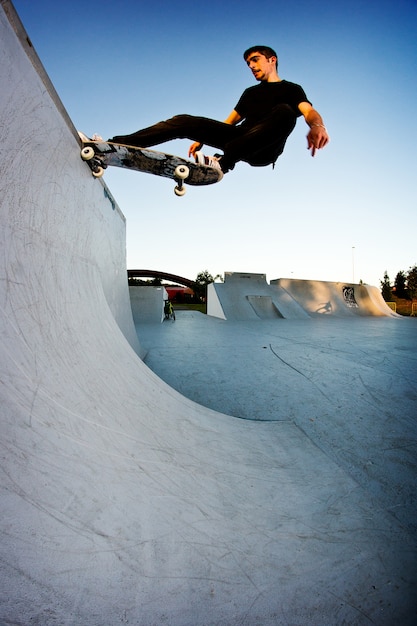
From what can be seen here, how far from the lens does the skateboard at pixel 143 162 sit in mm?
2465

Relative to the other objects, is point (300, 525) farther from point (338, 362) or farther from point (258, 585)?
point (338, 362)

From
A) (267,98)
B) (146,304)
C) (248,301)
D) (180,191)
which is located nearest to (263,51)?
(267,98)

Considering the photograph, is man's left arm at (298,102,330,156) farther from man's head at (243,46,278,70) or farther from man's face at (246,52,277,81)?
man's head at (243,46,278,70)

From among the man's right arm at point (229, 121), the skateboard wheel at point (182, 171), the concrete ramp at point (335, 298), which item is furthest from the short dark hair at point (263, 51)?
the concrete ramp at point (335, 298)

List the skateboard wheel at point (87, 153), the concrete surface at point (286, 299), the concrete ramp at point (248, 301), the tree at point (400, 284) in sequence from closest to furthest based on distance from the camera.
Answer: the skateboard wheel at point (87, 153)
the concrete ramp at point (248, 301)
the concrete surface at point (286, 299)
the tree at point (400, 284)

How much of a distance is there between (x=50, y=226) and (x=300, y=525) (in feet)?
7.74

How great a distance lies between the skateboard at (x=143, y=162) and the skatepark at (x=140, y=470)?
0.47ft

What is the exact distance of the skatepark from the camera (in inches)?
30.8

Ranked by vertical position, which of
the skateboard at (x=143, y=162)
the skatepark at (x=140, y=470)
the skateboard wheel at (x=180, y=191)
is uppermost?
the skateboard at (x=143, y=162)

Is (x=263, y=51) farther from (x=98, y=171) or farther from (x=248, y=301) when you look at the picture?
(x=248, y=301)

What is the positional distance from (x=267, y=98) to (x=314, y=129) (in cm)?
74

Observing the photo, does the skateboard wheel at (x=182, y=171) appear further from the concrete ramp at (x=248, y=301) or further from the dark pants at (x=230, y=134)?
the concrete ramp at (x=248, y=301)

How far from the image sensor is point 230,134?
9.44 ft

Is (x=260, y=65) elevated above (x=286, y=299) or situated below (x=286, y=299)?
above
